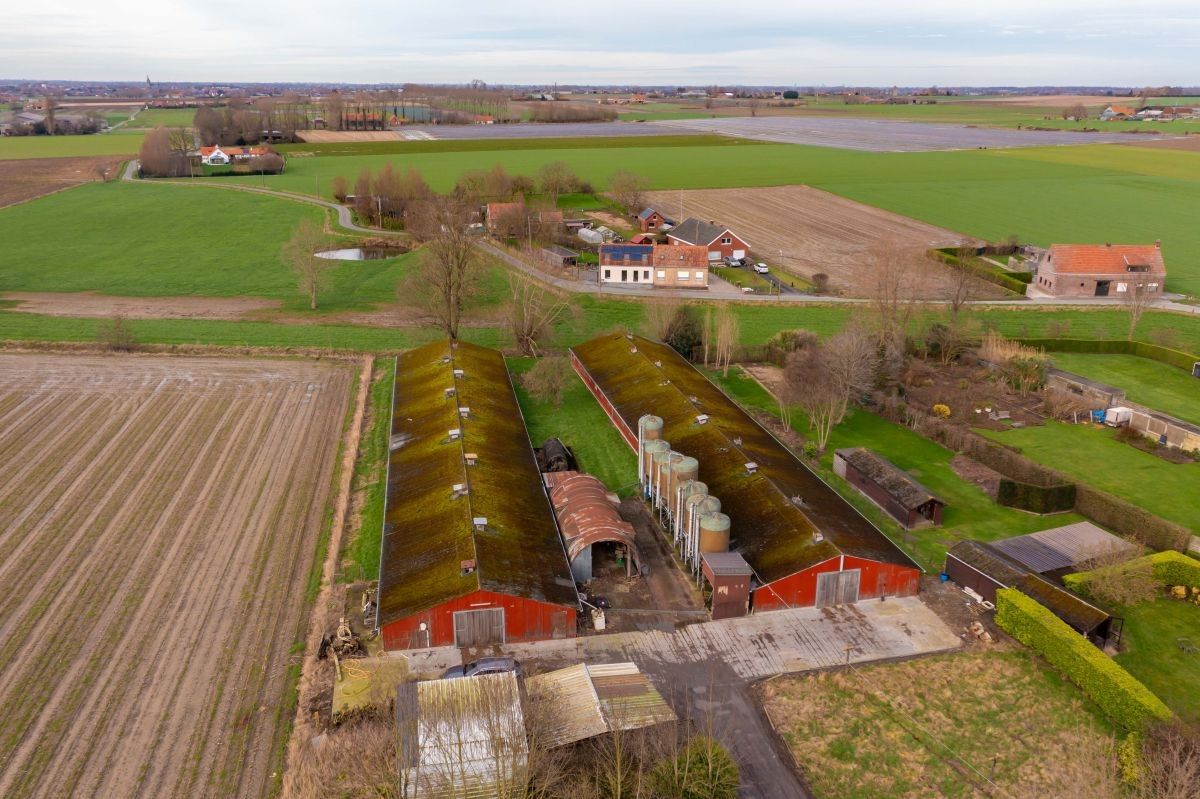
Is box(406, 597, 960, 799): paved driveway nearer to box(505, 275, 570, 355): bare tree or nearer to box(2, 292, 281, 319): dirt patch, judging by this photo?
box(505, 275, 570, 355): bare tree

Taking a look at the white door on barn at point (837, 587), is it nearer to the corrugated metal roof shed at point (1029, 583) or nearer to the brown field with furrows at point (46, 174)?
the corrugated metal roof shed at point (1029, 583)

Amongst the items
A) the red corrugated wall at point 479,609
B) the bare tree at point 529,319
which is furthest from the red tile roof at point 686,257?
the red corrugated wall at point 479,609

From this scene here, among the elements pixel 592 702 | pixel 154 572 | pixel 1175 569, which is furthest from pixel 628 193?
pixel 592 702

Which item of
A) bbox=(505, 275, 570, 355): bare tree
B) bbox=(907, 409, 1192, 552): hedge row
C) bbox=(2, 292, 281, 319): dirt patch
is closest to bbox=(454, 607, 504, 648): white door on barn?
bbox=(907, 409, 1192, 552): hedge row

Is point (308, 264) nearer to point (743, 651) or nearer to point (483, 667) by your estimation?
point (483, 667)

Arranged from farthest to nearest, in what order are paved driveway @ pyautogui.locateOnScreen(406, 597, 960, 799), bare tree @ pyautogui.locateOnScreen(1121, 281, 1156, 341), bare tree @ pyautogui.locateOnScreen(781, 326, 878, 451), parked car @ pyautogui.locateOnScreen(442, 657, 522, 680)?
bare tree @ pyautogui.locateOnScreen(1121, 281, 1156, 341) → bare tree @ pyautogui.locateOnScreen(781, 326, 878, 451) → parked car @ pyautogui.locateOnScreen(442, 657, 522, 680) → paved driveway @ pyautogui.locateOnScreen(406, 597, 960, 799)

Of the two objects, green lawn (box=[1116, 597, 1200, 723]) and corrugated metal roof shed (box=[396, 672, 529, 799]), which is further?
green lawn (box=[1116, 597, 1200, 723])
